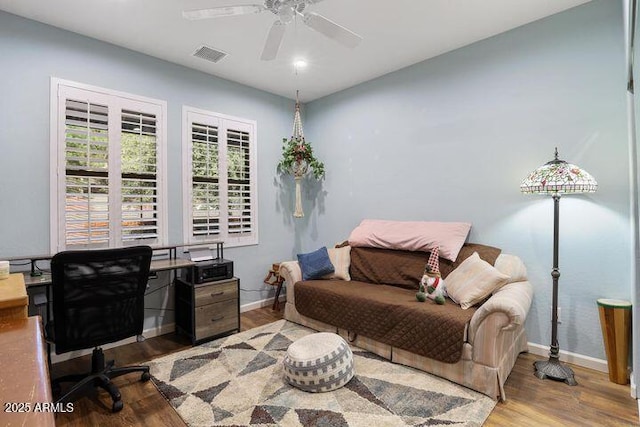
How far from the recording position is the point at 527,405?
2107mm

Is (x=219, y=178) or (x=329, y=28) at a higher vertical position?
(x=329, y=28)

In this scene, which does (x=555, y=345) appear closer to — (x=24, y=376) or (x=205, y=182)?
(x=24, y=376)

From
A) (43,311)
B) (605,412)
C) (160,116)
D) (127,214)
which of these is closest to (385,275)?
(605,412)

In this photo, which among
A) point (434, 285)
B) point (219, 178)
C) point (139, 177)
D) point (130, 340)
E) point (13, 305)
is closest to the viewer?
point (13, 305)

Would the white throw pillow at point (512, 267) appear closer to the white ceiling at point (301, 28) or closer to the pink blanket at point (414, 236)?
the pink blanket at point (414, 236)

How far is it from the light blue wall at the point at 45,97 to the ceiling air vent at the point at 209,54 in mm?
379

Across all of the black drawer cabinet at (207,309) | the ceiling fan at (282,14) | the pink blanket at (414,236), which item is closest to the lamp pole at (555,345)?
the pink blanket at (414,236)

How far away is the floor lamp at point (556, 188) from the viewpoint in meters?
2.31

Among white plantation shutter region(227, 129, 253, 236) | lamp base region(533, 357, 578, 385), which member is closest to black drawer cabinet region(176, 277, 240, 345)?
white plantation shutter region(227, 129, 253, 236)

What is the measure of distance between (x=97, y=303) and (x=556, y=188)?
3.27 metres

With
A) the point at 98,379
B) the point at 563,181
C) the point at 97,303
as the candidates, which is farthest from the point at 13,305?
A: the point at 563,181

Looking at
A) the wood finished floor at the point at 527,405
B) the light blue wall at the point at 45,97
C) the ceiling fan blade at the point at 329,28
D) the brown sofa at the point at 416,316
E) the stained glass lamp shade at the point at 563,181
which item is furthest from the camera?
the light blue wall at the point at 45,97

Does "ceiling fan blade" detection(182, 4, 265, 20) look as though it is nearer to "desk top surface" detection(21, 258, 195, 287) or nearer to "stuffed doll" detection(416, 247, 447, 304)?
"desk top surface" detection(21, 258, 195, 287)

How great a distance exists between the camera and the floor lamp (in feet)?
7.58
